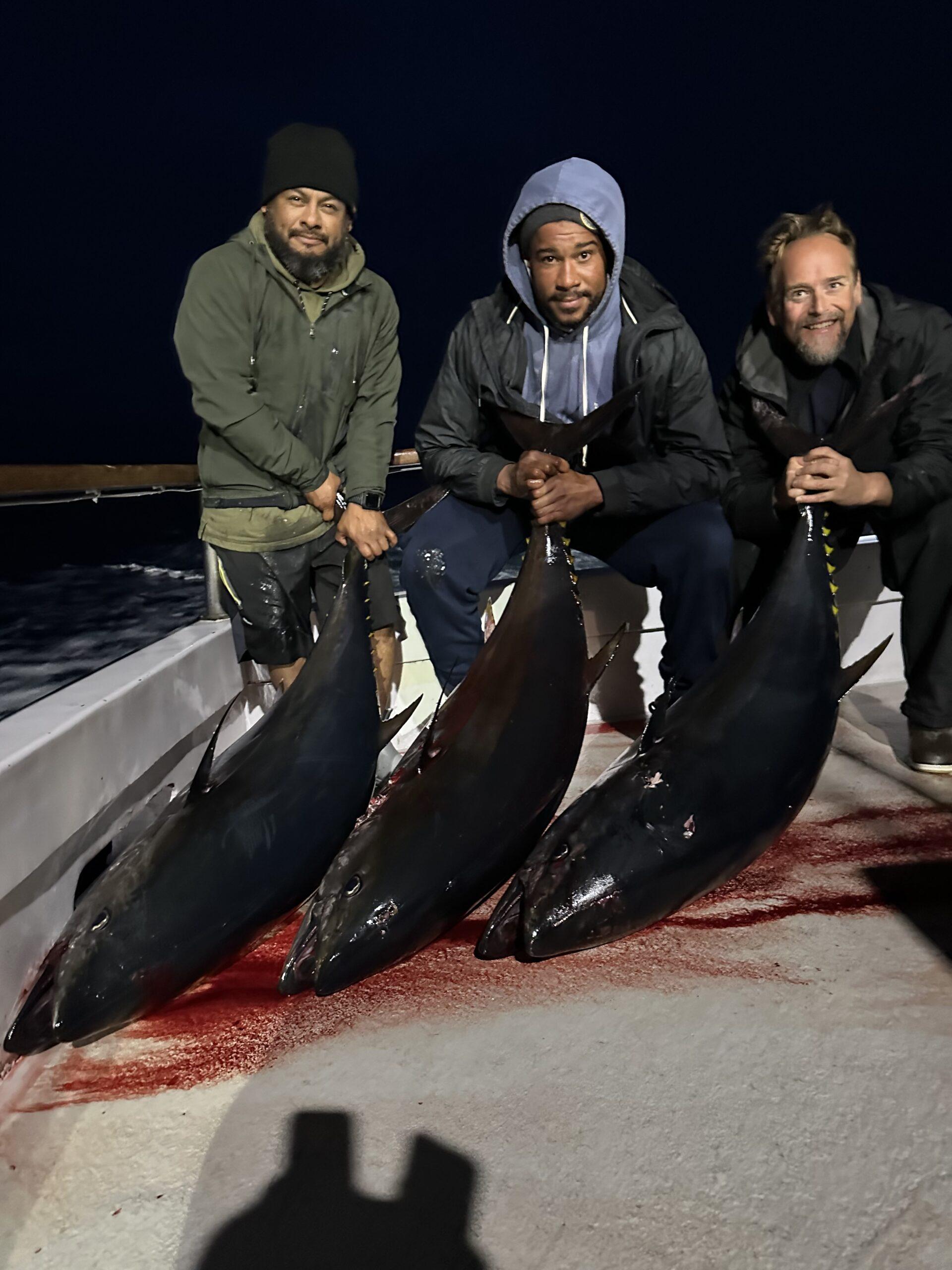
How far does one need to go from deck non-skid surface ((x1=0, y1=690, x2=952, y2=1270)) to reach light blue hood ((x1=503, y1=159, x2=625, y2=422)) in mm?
1857

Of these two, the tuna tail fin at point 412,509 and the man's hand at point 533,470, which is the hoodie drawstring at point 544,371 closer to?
the man's hand at point 533,470

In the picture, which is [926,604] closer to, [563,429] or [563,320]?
[563,429]

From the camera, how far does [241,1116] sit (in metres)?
1.47

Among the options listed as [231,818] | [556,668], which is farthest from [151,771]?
[556,668]

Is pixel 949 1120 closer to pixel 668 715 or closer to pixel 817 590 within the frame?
pixel 668 715

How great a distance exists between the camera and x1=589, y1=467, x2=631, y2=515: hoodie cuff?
2.90m

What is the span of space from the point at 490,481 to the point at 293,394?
0.77 metres


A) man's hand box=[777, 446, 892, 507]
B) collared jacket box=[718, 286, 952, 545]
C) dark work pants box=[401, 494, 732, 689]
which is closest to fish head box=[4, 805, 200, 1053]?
dark work pants box=[401, 494, 732, 689]

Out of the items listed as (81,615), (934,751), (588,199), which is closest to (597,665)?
(934,751)

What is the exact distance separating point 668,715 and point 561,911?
22.9 inches

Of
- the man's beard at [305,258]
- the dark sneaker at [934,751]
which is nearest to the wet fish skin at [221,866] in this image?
the man's beard at [305,258]

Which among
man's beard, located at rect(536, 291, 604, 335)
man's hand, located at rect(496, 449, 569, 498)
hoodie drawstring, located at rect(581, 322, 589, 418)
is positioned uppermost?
man's beard, located at rect(536, 291, 604, 335)

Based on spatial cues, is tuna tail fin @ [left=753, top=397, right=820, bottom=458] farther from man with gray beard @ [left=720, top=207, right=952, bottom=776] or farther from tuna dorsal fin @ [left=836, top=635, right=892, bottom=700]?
tuna dorsal fin @ [left=836, top=635, right=892, bottom=700]

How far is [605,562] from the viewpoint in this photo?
3.20m
